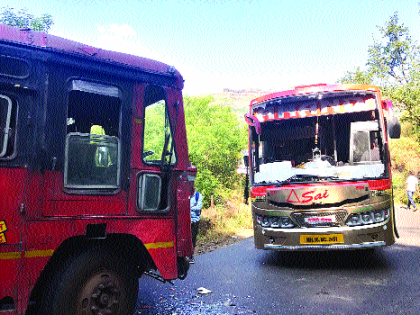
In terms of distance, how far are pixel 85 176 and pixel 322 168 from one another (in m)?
3.98

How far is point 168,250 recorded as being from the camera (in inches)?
145

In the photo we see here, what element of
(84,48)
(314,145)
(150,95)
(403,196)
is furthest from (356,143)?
(403,196)

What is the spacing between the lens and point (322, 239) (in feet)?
18.6

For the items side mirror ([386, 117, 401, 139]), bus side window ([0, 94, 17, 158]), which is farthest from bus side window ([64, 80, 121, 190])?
side mirror ([386, 117, 401, 139])

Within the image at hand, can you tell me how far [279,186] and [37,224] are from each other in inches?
154

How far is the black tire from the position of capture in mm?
3082

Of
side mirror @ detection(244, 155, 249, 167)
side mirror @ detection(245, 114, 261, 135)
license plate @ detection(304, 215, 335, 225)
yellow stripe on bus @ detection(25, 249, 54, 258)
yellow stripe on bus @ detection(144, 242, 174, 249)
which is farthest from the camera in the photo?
side mirror @ detection(244, 155, 249, 167)

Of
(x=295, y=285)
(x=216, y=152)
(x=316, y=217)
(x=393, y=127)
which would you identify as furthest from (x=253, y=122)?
(x=216, y=152)

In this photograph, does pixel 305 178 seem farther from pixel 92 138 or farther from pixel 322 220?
pixel 92 138

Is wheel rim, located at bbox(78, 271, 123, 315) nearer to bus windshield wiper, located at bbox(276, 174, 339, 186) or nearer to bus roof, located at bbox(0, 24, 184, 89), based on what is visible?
bus roof, located at bbox(0, 24, 184, 89)

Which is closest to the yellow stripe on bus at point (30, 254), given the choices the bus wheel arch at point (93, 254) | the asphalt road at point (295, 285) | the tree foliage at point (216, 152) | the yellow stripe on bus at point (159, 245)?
the bus wheel arch at point (93, 254)

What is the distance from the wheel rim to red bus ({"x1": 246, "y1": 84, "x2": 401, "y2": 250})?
3.22m

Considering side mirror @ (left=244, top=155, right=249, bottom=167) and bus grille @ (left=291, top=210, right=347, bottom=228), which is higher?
side mirror @ (left=244, top=155, right=249, bottom=167)

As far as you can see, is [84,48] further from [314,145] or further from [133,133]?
[314,145]
